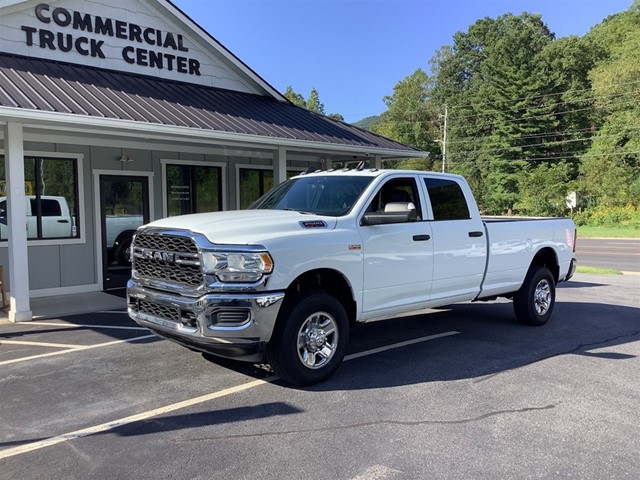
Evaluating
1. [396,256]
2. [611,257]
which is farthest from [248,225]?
[611,257]

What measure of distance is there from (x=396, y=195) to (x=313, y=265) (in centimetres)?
168

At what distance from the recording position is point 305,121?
1239 cm

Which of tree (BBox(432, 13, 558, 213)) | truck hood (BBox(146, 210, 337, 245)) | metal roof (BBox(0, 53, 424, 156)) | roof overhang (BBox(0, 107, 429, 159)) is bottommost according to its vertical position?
truck hood (BBox(146, 210, 337, 245))

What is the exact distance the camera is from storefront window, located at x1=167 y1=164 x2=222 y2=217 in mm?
12500

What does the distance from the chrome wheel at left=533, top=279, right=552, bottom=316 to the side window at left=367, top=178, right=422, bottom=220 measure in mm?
2808

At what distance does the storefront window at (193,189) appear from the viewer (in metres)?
12.5

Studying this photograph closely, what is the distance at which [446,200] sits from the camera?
Result: 21.8ft

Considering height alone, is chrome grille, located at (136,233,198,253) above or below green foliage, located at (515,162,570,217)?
below

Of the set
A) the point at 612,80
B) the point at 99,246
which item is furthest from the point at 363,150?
the point at 612,80

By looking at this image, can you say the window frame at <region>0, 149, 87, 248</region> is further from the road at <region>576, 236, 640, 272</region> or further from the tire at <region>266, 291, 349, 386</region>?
the road at <region>576, 236, 640, 272</region>

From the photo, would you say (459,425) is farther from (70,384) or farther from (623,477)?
(70,384)

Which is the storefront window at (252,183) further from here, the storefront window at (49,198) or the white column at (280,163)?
the storefront window at (49,198)

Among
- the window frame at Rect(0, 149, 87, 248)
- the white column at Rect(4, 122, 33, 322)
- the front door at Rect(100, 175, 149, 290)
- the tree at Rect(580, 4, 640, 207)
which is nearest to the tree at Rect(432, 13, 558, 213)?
the tree at Rect(580, 4, 640, 207)

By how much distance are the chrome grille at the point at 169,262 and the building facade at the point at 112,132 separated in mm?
3577
